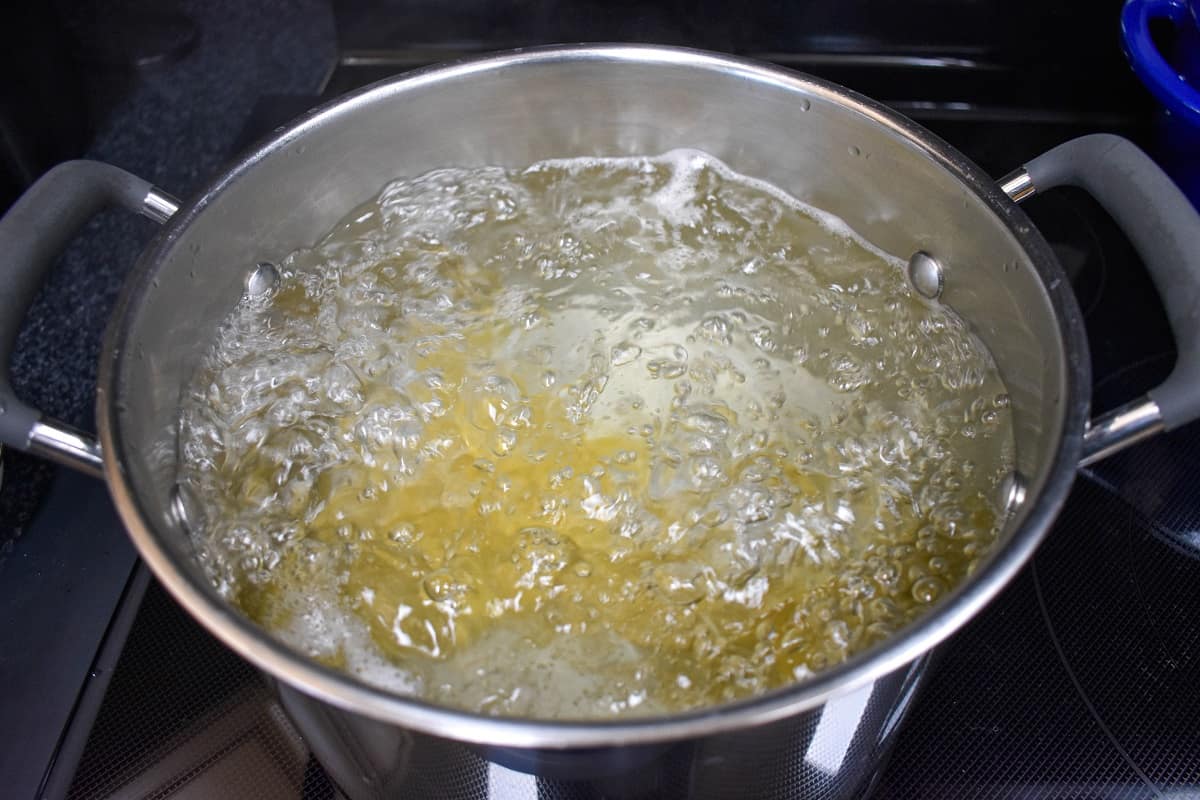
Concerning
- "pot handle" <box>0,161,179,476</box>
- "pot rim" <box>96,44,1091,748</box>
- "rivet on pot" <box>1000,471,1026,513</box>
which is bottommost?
"rivet on pot" <box>1000,471,1026,513</box>

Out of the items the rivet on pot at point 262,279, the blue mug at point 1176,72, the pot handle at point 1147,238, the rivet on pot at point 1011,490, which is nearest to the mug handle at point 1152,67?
the blue mug at point 1176,72

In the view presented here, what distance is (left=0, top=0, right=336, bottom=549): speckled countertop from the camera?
119cm

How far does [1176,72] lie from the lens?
3.63 ft

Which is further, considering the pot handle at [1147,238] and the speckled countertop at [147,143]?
the speckled countertop at [147,143]

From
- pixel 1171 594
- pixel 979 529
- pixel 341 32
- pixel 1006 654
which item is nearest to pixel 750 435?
pixel 979 529

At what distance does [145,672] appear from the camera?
3.03 feet

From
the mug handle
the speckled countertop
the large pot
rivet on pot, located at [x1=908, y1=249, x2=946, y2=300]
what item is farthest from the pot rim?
the speckled countertop

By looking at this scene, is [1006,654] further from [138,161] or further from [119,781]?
[138,161]

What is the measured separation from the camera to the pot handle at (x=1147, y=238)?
667mm

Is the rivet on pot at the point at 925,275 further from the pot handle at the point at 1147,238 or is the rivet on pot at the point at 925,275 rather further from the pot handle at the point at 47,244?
the pot handle at the point at 47,244

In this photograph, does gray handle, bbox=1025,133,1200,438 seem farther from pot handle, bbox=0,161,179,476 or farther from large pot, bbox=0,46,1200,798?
pot handle, bbox=0,161,179,476

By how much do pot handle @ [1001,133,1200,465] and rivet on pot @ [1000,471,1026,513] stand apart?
0.43 feet

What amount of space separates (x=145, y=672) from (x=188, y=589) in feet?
1.41

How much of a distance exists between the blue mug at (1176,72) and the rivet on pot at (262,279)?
961 mm
